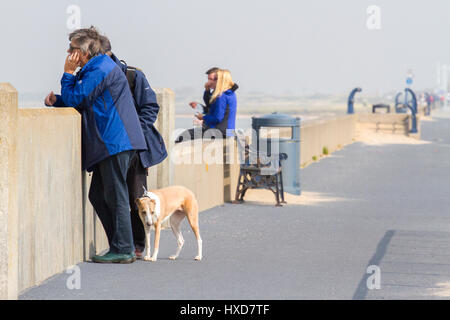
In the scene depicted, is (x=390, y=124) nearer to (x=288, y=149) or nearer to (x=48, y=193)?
(x=288, y=149)

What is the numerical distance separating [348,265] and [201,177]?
14.9ft

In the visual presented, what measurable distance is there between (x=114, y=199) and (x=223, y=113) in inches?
223

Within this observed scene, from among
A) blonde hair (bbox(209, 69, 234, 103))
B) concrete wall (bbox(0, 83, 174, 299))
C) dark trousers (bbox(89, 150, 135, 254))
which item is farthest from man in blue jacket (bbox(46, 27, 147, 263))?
blonde hair (bbox(209, 69, 234, 103))

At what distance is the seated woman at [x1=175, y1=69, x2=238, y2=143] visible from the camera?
1362 cm

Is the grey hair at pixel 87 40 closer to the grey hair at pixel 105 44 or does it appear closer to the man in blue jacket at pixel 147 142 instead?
the grey hair at pixel 105 44

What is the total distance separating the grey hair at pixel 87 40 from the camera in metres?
8.10

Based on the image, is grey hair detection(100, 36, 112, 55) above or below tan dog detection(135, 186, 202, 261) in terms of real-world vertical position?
above

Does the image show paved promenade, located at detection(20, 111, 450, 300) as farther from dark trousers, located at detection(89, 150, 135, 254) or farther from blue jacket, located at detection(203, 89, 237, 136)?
blue jacket, located at detection(203, 89, 237, 136)

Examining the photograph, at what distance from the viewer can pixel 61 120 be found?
791 cm

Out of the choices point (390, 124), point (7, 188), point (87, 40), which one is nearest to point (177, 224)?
point (87, 40)

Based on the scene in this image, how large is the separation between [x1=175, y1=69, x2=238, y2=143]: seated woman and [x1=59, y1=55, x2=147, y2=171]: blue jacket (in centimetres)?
539

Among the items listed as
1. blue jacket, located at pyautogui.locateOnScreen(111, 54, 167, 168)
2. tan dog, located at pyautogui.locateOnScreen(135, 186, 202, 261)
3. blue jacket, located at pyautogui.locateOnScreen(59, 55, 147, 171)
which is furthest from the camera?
blue jacket, located at pyautogui.locateOnScreen(111, 54, 167, 168)

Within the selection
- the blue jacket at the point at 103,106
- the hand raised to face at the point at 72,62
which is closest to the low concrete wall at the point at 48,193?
the blue jacket at the point at 103,106

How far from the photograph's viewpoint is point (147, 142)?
29.0 feet
